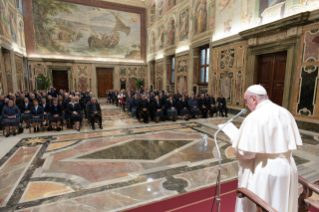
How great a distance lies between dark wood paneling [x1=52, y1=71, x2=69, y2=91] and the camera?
57.6ft

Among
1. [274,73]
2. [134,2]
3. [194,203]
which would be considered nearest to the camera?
[194,203]

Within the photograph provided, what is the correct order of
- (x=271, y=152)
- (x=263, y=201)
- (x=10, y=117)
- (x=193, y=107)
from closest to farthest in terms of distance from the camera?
(x=263, y=201) → (x=271, y=152) → (x=10, y=117) → (x=193, y=107)

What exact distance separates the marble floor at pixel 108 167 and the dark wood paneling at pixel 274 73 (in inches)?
84.0

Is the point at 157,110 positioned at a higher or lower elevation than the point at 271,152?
lower

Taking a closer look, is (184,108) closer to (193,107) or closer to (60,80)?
(193,107)

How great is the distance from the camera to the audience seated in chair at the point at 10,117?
588 centimetres

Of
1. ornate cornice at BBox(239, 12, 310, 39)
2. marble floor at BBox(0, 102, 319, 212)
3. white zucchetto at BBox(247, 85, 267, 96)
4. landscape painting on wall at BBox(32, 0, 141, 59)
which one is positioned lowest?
marble floor at BBox(0, 102, 319, 212)

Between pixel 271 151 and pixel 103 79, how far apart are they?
19.6 metres

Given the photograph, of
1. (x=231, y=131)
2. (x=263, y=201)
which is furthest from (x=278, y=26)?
(x=263, y=201)

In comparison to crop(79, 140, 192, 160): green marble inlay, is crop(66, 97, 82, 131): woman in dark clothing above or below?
above

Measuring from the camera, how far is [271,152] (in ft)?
4.97

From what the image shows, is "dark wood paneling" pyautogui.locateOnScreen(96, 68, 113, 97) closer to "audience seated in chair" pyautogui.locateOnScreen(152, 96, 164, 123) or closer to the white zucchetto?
"audience seated in chair" pyautogui.locateOnScreen(152, 96, 164, 123)

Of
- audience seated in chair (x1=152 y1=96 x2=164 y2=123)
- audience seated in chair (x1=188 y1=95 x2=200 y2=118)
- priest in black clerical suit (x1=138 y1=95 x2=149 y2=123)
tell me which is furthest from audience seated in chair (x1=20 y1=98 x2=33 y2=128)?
audience seated in chair (x1=188 y1=95 x2=200 y2=118)

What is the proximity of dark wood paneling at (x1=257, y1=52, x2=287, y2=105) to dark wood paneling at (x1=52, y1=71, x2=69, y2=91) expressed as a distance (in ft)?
57.2
